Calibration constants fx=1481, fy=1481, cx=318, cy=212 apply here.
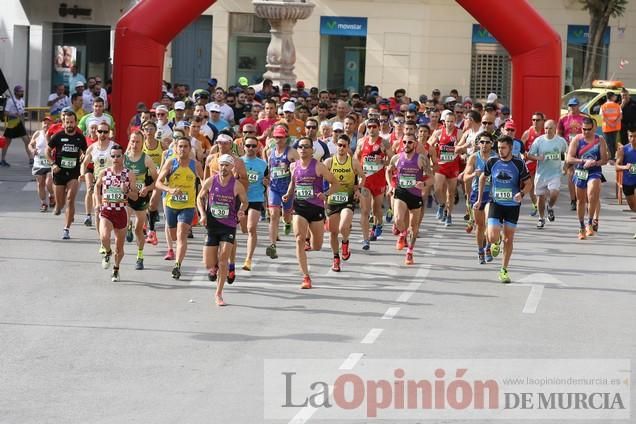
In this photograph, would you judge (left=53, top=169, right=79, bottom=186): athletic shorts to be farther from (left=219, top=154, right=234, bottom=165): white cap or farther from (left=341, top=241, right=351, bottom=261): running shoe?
(left=219, top=154, right=234, bottom=165): white cap

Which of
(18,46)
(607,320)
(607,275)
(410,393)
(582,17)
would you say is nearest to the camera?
(410,393)

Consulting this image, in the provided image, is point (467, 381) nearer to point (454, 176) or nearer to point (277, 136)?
point (277, 136)

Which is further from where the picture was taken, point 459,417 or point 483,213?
point 483,213

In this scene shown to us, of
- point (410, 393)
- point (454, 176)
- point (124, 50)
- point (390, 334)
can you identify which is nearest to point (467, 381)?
point (410, 393)

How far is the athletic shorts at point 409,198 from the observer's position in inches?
746

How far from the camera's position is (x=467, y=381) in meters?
11.6

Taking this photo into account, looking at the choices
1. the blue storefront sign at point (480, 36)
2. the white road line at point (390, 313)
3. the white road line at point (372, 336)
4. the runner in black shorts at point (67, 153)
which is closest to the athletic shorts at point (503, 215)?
the white road line at point (390, 313)

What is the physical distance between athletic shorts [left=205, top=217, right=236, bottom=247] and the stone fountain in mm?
20061

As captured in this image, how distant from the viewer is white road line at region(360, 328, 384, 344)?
43.5ft

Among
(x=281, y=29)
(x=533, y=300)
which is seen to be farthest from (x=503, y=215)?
(x=281, y=29)

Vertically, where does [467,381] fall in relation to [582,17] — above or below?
below

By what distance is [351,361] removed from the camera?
40.3 ft

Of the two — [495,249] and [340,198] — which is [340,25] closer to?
[340,198]

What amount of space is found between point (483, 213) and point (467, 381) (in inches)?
Answer: 284
